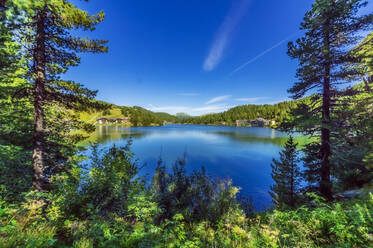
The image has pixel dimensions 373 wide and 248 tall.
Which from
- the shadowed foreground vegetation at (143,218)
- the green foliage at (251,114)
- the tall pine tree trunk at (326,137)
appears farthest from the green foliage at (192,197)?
the green foliage at (251,114)

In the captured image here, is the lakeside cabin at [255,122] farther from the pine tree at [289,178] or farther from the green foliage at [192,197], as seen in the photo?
the green foliage at [192,197]

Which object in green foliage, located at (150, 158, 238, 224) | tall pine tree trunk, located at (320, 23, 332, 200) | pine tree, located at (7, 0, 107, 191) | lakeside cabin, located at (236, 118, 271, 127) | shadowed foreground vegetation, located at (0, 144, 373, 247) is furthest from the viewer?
lakeside cabin, located at (236, 118, 271, 127)

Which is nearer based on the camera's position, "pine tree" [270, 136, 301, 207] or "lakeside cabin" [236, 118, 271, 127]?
"pine tree" [270, 136, 301, 207]

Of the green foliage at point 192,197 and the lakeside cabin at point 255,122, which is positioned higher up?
the lakeside cabin at point 255,122

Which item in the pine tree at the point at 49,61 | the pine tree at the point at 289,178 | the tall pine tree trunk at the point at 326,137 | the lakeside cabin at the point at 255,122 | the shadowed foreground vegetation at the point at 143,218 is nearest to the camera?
the shadowed foreground vegetation at the point at 143,218

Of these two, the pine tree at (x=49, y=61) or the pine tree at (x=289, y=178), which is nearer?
the pine tree at (x=49, y=61)

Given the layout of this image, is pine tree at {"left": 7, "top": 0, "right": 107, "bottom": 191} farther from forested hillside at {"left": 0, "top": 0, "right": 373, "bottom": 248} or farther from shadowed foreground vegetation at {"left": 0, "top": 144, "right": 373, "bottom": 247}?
shadowed foreground vegetation at {"left": 0, "top": 144, "right": 373, "bottom": 247}

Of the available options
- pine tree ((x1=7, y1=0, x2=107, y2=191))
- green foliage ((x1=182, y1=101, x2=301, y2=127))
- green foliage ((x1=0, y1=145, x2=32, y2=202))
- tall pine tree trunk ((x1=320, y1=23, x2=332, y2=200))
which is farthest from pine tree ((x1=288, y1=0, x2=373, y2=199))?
green foliage ((x1=182, y1=101, x2=301, y2=127))

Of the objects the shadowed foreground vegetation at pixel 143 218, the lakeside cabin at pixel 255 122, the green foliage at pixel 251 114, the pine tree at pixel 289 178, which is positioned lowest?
the pine tree at pixel 289 178

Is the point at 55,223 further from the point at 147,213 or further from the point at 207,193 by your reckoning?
the point at 207,193

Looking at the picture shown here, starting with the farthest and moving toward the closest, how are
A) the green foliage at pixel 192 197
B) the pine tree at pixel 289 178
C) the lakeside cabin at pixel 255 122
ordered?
the lakeside cabin at pixel 255 122 < the pine tree at pixel 289 178 < the green foliage at pixel 192 197

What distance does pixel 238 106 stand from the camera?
134 m

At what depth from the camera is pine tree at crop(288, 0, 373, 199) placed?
5793 millimetres

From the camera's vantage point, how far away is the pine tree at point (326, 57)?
5793 millimetres
